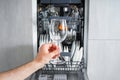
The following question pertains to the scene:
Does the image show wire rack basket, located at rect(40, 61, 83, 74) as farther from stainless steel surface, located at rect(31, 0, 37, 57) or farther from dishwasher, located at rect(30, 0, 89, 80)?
stainless steel surface, located at rect(31, 0, 37, 57)

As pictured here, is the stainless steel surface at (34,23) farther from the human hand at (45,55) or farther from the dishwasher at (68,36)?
the human hand at (45,55)

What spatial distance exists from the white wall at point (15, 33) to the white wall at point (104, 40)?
14.7 inches

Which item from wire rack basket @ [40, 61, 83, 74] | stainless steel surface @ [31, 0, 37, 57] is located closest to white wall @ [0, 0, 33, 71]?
stainless steel surface @ [31, 0, 37, 57]

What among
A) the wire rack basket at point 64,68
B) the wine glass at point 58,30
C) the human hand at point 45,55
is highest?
the wine glass at point 58,30

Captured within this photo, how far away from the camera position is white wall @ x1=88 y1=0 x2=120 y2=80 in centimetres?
131

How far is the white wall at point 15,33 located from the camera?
132 centimetres

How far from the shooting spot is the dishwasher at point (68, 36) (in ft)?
4.47

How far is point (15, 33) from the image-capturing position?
1.34 meters

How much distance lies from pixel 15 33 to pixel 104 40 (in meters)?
0.54

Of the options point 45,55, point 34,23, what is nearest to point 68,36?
point 34,23

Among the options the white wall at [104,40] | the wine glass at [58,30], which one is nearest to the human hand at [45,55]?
the wine glass at [58,30]

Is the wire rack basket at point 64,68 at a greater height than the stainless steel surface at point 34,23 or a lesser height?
lesser

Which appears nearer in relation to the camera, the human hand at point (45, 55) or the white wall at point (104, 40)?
the human hand at point (45, 55)

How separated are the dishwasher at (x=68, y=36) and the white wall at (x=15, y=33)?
0.09 meters
